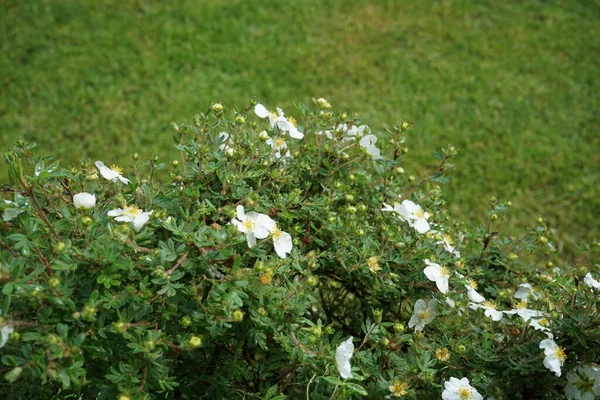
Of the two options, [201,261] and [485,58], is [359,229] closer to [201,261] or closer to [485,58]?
[201,261]

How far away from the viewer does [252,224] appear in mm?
1401

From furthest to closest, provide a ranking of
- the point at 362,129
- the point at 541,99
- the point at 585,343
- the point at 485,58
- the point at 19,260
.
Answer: the point at 485,58, the point at 541,99, the point at 362,129, the point at 585,343, the point at 19,260

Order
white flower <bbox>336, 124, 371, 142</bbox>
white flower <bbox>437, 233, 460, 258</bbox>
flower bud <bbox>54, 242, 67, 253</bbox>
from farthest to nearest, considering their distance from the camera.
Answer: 1. white flower <bbox>336, 124, 371, 142</bbox>
2. white flower <bbox>437, 233, 460, 258</bbox>
3. flower bud <bbox>54, 242, 67, 253</bbox>

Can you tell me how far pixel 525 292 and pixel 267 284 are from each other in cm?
81

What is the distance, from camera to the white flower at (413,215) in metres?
1.65

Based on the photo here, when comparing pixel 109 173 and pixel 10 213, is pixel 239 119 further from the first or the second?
pixel 10 213

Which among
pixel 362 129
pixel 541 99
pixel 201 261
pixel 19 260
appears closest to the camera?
pixel 19 260

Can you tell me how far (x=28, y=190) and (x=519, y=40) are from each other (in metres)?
4.36

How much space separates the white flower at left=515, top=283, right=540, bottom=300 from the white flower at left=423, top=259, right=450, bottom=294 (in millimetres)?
311

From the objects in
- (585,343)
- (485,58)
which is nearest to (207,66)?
(485,58)

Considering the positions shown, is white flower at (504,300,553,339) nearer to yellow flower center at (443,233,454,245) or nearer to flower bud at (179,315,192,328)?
yellow flower center at (443,233,454,245)

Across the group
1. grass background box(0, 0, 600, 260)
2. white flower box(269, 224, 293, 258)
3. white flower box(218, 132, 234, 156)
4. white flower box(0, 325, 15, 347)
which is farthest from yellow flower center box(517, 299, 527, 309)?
grass background box(0, 0, 600, 260)

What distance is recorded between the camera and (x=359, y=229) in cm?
159

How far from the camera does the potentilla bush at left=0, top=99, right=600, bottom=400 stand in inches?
49.7
